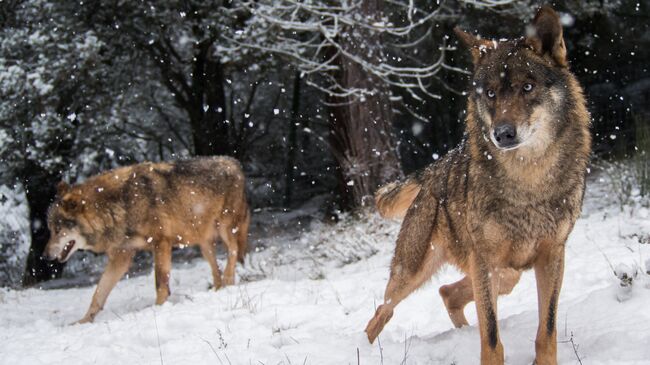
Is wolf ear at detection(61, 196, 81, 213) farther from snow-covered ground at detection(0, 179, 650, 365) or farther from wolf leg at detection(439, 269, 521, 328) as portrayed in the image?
wolf leg at detection(439, 269, 521, 328)

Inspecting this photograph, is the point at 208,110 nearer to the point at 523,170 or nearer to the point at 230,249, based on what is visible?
the point at 230,249

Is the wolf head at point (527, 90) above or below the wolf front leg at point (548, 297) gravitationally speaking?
above

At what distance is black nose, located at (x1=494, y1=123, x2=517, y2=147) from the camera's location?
3396mm

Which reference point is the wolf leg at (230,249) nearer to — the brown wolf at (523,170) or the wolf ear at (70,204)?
the wolf ear at (70,204)

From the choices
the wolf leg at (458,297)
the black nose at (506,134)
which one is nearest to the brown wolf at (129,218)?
the wolf leg at (458,297)

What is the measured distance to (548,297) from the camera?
3643 mm

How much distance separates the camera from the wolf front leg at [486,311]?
11.7 feet

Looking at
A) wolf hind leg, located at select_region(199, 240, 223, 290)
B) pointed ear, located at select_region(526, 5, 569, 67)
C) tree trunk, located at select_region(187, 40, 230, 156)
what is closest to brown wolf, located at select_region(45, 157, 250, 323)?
wolf hind leg, located at select_region(199, 240, 223, 290)

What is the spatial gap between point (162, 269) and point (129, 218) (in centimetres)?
82

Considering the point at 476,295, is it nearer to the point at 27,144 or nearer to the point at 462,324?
the point at 462,324

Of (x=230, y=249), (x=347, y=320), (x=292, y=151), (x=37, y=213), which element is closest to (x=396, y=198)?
(x=347, y=320)

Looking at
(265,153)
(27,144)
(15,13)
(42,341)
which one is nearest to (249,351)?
(42,341)

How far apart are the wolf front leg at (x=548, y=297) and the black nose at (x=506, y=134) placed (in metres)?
0.68

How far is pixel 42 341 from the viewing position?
5.61 meters
